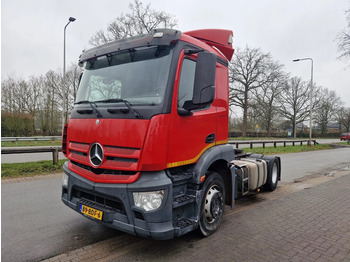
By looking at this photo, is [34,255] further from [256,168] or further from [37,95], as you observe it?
[37,95]

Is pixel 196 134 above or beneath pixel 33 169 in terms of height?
above

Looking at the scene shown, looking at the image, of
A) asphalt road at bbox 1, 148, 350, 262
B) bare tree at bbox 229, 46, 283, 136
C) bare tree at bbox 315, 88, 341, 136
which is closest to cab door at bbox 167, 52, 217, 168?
asphalt road at bbox 1, 148, 350, 262

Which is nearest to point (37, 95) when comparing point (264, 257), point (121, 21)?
point (121, 21)

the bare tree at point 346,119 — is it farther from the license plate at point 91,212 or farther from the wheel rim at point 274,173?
the license plate at point 91,212

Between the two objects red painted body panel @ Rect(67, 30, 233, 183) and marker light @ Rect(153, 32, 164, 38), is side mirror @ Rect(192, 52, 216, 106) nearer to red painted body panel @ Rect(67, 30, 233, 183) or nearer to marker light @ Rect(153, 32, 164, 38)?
red painted body panel @ Rect(67, 30, 233, 183)

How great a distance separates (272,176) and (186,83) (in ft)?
14.3

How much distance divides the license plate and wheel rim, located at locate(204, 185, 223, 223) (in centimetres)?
150

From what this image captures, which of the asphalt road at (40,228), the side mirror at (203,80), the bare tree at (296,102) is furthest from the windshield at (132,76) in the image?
the bare tree at (296,102)

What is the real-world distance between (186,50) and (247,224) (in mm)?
3031

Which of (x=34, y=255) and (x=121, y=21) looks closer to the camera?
(x=34, y=255)

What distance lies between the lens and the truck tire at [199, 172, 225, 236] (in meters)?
3.52

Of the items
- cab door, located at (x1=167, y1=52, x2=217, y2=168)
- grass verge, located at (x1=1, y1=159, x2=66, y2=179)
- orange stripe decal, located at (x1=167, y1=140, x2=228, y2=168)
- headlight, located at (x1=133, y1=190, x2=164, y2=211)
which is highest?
cab door, located at (x1=167, y1=52, x2=217, y2=168)

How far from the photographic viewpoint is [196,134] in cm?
335

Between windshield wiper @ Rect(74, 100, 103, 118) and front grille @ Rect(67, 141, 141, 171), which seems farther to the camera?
windshield wiper @ Rect(74, 100, 103, 118)
